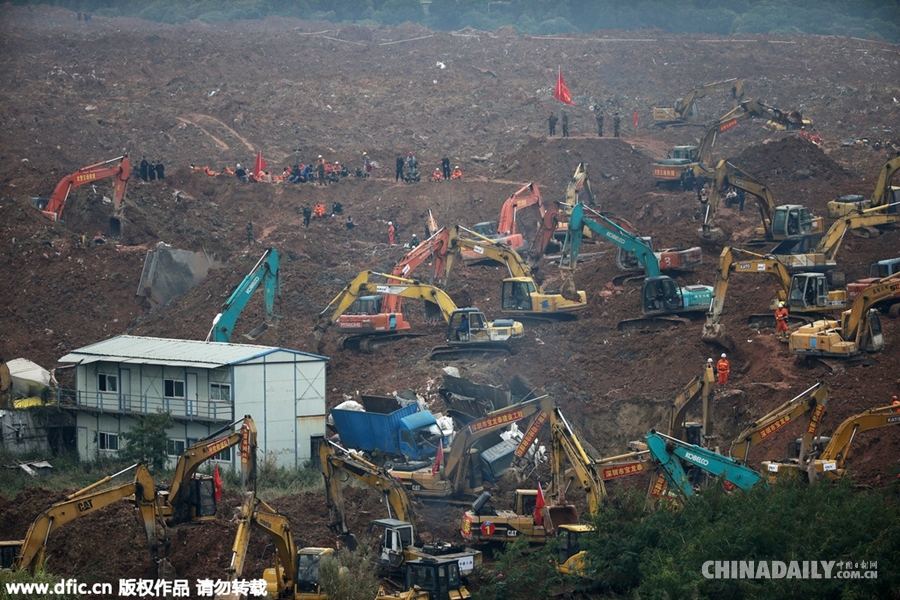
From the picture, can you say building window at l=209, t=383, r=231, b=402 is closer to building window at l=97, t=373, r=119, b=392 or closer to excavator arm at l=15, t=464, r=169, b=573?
building window at l=97, t=373, r=119, b=392

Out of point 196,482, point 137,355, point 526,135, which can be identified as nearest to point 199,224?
point 137,355

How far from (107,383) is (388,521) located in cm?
1450

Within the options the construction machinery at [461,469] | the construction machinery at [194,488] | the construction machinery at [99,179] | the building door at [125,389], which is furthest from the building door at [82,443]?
the construction machinery at [99,179]

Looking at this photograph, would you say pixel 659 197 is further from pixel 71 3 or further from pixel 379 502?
pixel 71 3

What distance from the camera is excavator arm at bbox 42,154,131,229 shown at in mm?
48750

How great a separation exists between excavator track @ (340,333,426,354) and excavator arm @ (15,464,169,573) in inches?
661

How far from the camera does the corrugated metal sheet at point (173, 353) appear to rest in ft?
108

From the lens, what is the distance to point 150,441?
Answer: 105ft

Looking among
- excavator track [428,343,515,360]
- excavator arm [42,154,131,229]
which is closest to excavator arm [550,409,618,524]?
excavator track [428,343,515,360]

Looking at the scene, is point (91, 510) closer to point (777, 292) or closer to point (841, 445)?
point (841, 445)

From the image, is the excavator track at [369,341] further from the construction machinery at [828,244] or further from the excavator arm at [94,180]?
the excavator arm at [94,180]

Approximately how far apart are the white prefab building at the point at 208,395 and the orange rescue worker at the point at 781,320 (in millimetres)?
12387

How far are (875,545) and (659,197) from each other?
3368 cm

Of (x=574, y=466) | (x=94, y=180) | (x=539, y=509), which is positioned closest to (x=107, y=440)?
(x=539, y=509)
